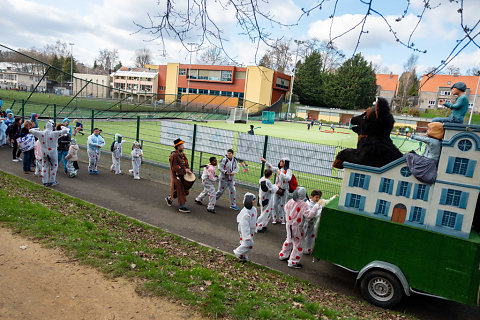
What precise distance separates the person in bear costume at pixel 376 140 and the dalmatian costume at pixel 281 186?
9.95ft

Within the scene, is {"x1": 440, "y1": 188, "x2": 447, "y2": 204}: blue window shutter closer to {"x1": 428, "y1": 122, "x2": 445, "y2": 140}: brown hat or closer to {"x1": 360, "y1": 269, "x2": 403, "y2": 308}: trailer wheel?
{"x1": 428, "y1": 122, "x2": 445, "y2": 140}: brown hat

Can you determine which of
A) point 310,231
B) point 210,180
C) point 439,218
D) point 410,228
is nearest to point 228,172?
point 210,180

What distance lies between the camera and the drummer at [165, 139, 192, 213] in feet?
29.3

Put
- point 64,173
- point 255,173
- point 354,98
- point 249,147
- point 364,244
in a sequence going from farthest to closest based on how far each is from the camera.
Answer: point 354,98
point 255,173
point 64,173
point 249,147
point 364,244

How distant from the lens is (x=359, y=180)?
5.26 meters

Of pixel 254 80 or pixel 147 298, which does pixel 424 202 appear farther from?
pixel 254 80

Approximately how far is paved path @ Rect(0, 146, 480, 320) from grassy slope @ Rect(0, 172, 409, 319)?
0.48 metres

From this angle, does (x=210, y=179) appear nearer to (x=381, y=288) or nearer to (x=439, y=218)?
(x=381, y=288)

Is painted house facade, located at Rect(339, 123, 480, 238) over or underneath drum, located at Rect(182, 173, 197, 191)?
over

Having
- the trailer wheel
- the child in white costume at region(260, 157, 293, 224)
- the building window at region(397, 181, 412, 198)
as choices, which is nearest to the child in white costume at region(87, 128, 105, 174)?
the child in white costume at region(260, 157, 293, 224)

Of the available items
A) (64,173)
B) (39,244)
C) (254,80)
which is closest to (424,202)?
(39,244)

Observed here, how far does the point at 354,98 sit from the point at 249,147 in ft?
193

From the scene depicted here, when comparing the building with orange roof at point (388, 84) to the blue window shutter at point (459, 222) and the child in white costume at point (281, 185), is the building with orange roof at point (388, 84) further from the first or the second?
the blue window shutter at point (459, 222)

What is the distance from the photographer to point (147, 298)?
4.63 m
